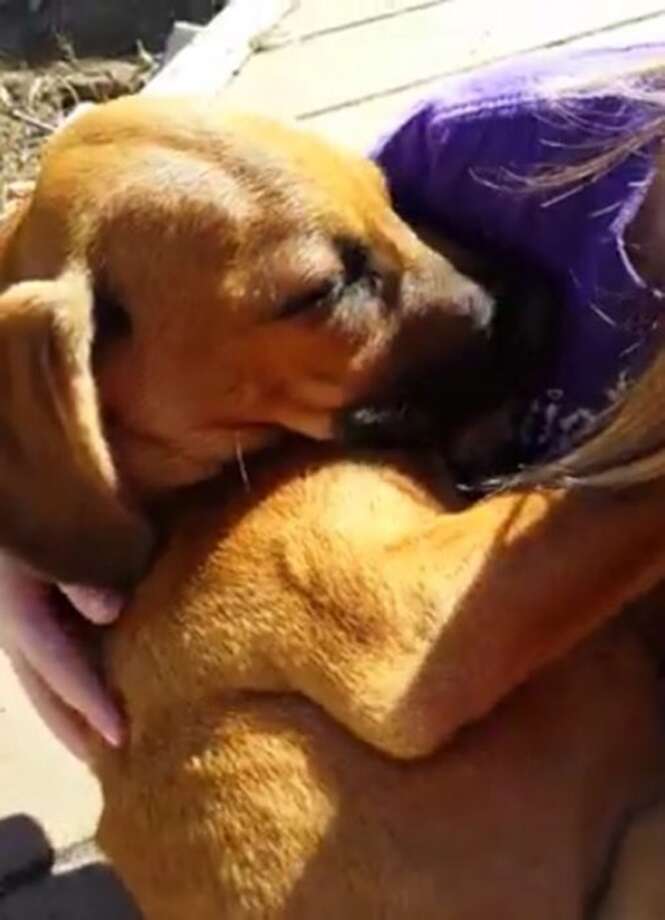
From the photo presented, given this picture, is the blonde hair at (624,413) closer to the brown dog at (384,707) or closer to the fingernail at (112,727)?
the brown dog at (384,707)

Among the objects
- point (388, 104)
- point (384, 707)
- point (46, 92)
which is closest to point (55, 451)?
point (384, 707)

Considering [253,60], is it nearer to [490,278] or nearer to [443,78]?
[443,78]

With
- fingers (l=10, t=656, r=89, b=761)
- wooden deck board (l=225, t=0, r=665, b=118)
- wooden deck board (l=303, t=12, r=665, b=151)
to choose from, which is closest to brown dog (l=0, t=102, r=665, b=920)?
fingers (l=10, t=656, r=89, b=761)

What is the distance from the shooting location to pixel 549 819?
2.31m

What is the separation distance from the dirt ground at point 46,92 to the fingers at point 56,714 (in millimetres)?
1810

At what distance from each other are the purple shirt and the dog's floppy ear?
431 mm

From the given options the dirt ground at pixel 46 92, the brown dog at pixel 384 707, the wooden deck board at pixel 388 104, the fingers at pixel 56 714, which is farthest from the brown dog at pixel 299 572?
the dirt ground at pixel 46 92

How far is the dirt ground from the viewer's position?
4.60 m

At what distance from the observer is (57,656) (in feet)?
8.64

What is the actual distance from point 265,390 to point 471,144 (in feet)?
1.28

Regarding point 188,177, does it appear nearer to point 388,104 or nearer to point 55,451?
point 55,451

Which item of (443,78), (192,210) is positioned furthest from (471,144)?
(443,78)

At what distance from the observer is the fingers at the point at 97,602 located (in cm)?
250

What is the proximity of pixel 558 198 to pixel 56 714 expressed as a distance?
31.0 inches
